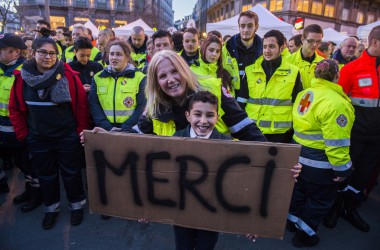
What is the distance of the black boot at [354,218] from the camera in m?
3.12

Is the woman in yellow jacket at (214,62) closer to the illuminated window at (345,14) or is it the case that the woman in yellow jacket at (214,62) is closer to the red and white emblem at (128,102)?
the red and white emblem at (128,102)

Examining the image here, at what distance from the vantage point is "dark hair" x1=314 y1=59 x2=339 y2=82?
2454mm

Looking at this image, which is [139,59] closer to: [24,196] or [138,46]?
[138,46]

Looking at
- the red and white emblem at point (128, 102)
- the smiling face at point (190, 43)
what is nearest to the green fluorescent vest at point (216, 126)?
the red and white emblem at point (128, 102)

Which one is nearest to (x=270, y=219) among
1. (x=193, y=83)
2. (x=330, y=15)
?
(x=193, y=83)

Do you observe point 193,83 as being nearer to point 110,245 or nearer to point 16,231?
point 110,245

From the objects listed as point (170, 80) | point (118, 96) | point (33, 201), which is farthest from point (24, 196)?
point (170, 80)

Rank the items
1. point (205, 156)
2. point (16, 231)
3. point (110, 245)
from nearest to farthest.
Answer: point (205, 156), point (110, 245), point (16, 231)

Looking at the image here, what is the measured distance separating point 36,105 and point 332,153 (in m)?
2.90

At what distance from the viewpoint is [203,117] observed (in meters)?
1.77

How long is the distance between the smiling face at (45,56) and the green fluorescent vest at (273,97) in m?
2.23

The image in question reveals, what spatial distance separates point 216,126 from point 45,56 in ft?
6.35

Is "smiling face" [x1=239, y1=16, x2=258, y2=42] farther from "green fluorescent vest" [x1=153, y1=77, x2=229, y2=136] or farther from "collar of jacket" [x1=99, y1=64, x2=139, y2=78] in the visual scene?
"green fluorescent vest" [x1=153, y1=77, x2=229, y2=136]

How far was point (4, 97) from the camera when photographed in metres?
3.35
